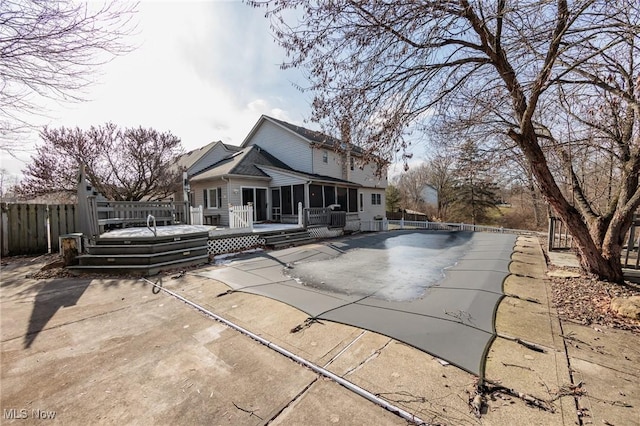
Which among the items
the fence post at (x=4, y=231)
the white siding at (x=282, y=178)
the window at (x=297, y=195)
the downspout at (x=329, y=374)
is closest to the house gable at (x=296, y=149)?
the window at (x=297, y=195)

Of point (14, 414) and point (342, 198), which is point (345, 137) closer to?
point (14, 414)

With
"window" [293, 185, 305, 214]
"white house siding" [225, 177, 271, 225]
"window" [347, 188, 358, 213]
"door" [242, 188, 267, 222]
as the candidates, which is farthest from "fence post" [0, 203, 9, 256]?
"window" [347, 188, 358, 213]

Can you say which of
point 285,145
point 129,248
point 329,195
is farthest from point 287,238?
point 285,145

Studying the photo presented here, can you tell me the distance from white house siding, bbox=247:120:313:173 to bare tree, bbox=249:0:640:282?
11170 millimetres

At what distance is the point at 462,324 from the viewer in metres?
3.24

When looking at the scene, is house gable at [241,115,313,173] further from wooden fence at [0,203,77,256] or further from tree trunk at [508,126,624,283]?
tree trunk at [508,126,624,283]

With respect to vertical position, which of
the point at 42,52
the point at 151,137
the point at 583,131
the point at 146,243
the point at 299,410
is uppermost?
the point at 151,137

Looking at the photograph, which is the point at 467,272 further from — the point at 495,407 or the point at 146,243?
the point at 146,243

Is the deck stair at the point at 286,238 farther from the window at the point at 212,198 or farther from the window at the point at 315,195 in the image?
the window at the point at 212,198

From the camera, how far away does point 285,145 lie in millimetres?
17203

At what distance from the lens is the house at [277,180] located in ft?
46.5

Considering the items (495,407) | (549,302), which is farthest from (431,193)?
(495,407)

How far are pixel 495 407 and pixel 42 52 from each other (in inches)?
337

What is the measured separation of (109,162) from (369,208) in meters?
16.7
